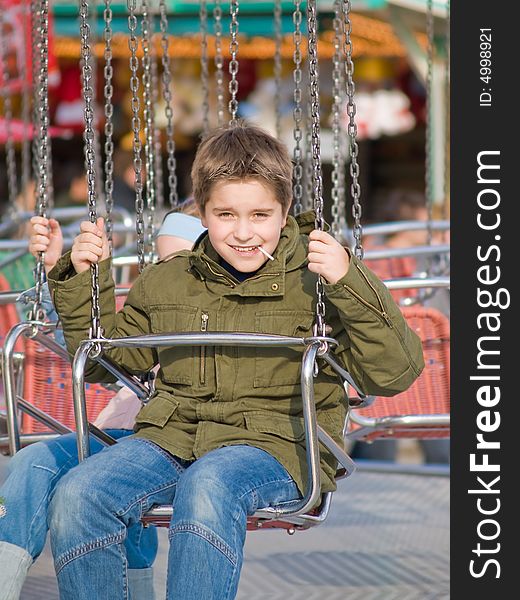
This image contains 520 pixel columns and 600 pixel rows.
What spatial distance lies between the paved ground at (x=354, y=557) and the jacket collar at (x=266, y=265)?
1.50 metres

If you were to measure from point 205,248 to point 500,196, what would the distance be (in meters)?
0.75

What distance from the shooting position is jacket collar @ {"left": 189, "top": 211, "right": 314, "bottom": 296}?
3.02 meters

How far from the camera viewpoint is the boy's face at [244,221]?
9.78ft

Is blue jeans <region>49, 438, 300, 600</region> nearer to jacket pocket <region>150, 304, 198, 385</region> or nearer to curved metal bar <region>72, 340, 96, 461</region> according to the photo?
curved metal bar <region>72, 340, 96, 461</region>

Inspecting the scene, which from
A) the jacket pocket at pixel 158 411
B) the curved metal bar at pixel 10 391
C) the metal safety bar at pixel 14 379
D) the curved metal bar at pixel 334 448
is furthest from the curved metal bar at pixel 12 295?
the curved metal bar at pixel 334 448

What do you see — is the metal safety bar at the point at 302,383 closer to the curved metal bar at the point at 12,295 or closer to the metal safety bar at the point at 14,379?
the metal safety bar at the point at 14,379

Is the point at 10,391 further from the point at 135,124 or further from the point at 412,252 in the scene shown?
the point at 412,252

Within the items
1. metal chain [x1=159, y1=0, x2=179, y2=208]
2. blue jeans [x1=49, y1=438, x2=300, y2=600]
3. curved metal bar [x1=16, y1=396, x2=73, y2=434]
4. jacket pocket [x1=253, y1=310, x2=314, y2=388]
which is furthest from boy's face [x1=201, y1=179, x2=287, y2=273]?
metal chain [x1=159, y1=0, x2=179, y2=208]

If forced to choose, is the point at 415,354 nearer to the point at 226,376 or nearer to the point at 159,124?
the point at 226,376

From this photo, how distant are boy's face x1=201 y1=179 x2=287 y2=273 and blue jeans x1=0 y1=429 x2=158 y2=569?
0.58 metres

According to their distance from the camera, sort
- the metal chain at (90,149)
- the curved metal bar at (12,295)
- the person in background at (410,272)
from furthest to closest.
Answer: the person in background at (410,272) < the curved metal bar at (12,295) < the metal chain at (90,149)

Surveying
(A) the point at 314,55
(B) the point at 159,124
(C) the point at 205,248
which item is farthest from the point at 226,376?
(B) the point at 159,124

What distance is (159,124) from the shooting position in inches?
427

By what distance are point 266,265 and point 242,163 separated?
25 cm
